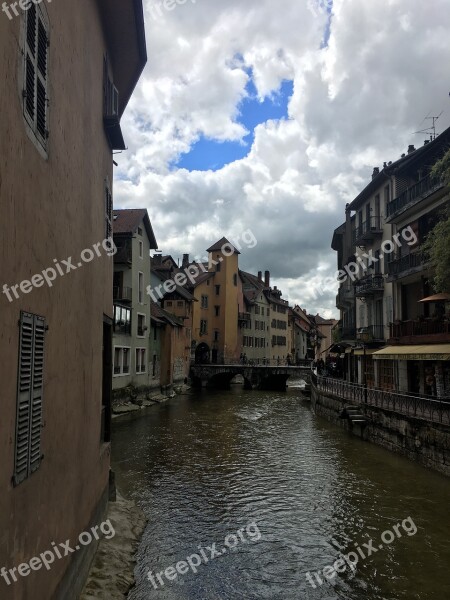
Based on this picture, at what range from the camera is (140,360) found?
3753cm

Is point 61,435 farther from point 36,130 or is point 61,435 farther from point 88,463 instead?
point 36,130

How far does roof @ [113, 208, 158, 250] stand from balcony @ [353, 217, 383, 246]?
52.3 feet

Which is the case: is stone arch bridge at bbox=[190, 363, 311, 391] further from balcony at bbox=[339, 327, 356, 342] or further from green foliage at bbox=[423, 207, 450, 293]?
green foliage at bbox=[423, 207, 450, 293]

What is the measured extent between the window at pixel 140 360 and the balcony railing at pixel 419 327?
1883cm

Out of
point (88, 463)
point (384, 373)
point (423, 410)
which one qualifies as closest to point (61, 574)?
point (88, 463)

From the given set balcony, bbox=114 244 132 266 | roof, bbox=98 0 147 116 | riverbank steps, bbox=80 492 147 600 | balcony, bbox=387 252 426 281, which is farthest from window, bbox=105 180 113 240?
balcony, bbox=114 244 132 266

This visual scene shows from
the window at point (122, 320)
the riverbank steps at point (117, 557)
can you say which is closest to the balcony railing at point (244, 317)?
the window at point (122, 320)

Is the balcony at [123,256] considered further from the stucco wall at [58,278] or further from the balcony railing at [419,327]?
the stucco wall at [58,278]

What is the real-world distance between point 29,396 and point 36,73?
9.61 ft

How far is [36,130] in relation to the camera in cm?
448

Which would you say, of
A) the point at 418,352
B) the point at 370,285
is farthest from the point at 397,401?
the point at 370,285

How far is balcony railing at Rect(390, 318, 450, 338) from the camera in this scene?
21375 mm

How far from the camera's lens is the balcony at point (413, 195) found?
2253 centimetres

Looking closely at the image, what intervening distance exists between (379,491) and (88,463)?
990 cm
